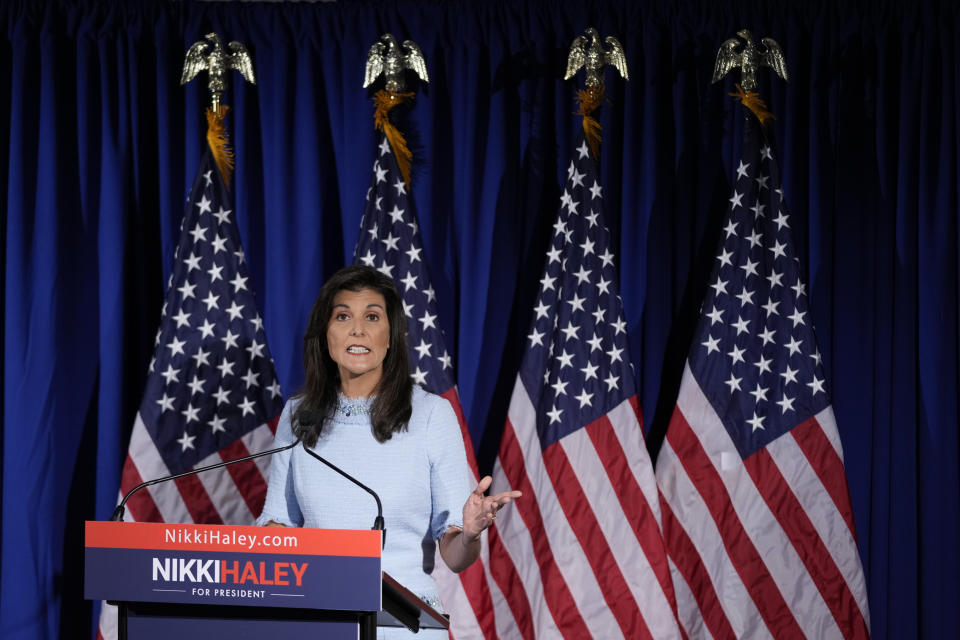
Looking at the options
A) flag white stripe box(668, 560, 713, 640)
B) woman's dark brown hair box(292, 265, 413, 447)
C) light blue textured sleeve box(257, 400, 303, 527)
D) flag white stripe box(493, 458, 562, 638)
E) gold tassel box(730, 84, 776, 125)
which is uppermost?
gold tassel box(730, 84, 776, 125)

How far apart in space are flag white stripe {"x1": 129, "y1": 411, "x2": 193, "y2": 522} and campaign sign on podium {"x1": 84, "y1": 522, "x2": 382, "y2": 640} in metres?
1.63

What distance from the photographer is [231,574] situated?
151 cm

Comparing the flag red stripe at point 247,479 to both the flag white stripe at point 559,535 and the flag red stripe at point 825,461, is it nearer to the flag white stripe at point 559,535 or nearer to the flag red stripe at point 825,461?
the flag white stripe at point 559,535

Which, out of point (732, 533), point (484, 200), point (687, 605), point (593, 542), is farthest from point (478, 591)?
point (484, 200)

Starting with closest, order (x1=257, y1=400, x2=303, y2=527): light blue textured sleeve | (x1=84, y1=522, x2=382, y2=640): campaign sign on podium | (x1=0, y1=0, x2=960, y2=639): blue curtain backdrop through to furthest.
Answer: (x1=84, y1=522, x2=382, y2=640): campaign sign on podium
(x1=257, y1=400, x2=303, y2=527): light blue textured sleeve
(x1=0, y1=0, x2=960, y2=639): blue curtain backdrop

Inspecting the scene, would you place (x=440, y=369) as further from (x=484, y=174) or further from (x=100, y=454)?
(x=100, y=454)

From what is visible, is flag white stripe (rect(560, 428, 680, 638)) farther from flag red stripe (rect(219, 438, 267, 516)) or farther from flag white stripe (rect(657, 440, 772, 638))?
flag red stripe (rect(219, 438, 267, 516))

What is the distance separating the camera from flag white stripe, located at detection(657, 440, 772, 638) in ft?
10.0

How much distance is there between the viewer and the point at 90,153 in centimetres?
354

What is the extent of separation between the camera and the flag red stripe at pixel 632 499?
302 centimetres

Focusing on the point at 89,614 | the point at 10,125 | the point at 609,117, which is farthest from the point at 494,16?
the point at 89,614

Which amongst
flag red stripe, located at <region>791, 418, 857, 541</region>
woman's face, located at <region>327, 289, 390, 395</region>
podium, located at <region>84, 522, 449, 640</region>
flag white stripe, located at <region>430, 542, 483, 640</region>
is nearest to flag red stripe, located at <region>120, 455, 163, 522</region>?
flag white stripe, located at <region>430, 542, 483, 640</region>

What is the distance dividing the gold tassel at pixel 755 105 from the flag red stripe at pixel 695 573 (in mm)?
1342

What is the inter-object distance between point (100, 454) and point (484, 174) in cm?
176
